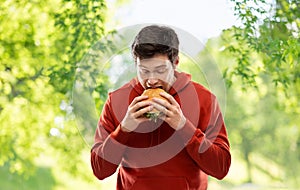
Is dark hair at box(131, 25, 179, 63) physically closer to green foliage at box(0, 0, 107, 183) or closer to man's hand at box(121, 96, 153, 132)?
man's hand at box(121, 96, 153, 132)

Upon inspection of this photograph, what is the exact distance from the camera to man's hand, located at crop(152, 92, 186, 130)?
161 cm

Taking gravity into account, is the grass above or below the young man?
below

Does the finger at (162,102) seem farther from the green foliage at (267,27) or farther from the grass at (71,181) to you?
the grass at (71,181)

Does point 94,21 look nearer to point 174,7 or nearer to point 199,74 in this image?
point 174,7

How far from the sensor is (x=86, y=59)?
2.34 meters

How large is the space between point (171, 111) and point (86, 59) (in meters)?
0.80

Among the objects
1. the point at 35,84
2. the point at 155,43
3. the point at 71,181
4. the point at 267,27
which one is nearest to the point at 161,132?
the point at 155,43

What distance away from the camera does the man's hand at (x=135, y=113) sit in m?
1.61

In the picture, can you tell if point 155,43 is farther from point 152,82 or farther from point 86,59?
point 86,59

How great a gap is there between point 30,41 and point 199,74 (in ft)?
11.3

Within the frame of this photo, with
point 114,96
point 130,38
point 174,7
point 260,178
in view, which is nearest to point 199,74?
point 130,38

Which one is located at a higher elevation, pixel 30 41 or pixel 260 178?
pixel 30 41

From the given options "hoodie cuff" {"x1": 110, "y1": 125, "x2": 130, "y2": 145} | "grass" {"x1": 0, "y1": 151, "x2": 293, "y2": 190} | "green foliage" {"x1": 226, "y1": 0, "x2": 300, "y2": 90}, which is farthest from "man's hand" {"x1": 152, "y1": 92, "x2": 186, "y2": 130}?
"grass" {"x1": 0, "y1": 151, "x2": 293, "y2": 190}

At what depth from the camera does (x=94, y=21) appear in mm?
4004
